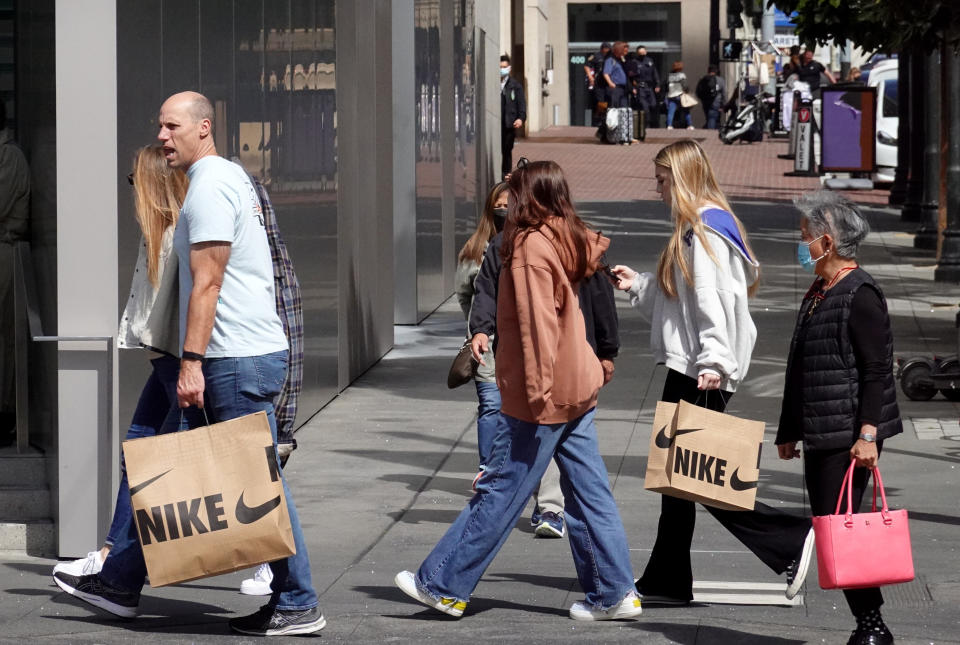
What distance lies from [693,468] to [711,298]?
0.62 metres

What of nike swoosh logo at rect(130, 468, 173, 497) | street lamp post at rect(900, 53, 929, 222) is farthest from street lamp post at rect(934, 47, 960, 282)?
nike swoosh logo at rect(130, 468, 173, 497)

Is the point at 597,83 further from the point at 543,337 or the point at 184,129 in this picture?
the point at 184,129

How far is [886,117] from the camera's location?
106 ft

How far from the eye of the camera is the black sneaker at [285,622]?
555cm

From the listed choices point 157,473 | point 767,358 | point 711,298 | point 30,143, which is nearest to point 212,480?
point 157,473

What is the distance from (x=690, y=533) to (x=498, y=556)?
3.96 feet

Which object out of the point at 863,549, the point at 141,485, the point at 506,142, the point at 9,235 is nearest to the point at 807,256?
the point at 863,549

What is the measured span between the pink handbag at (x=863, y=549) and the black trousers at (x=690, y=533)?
0.91 metres

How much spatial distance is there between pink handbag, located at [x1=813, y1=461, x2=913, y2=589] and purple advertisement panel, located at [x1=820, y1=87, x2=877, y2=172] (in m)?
20.0

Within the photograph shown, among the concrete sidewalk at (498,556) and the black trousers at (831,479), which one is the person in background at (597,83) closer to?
the concrete sidewalk at (498,556)

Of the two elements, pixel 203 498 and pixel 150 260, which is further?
pixel 150 260

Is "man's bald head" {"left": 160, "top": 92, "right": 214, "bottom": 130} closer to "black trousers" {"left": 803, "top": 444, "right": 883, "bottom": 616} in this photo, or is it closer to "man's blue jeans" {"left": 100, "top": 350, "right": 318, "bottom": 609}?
"man's blue jeans" {"left": 100, "top": 350, "right": 318, "bottom": 609}

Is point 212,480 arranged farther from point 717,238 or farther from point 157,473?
point 717,238

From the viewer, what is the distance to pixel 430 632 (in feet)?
18.6
